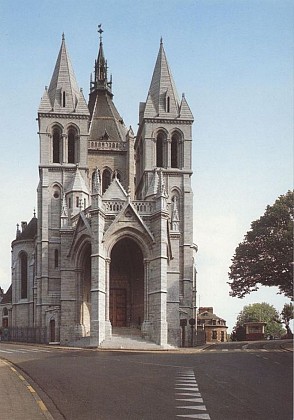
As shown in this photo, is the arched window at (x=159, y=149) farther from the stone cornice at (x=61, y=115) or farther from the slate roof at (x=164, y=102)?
the stone cornice at (x=61, y=115)

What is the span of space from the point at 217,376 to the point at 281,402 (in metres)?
6.61

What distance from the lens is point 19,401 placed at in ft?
51.1

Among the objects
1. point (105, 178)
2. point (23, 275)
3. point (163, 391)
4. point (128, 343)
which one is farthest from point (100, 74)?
point (163, 391)

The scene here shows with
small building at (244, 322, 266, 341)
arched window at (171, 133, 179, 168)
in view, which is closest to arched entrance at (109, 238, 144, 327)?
arched window at (171, 133, 179, 168)

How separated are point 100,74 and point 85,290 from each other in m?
34.5

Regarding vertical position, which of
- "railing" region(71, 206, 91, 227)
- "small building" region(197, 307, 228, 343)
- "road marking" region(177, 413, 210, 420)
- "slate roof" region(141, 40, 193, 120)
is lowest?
"small building" region(197, 307, 228, 343)

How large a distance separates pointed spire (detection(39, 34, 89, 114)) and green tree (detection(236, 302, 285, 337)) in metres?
75.4

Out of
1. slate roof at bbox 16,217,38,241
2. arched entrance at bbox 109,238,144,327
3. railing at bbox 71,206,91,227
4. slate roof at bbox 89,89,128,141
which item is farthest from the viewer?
slate roof at bbox 89,89,128,141

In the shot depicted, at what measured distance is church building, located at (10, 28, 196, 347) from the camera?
172 ft

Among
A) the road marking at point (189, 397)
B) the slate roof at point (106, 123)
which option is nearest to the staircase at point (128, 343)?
the slate roof at point (106, 123)

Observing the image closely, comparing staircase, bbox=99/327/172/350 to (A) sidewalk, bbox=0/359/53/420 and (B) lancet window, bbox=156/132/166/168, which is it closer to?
(B) lancet window, bbox=156/132/166/168

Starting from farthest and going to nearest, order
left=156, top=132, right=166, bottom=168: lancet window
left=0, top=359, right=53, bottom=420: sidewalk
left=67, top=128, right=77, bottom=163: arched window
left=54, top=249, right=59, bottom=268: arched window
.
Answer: left=156, top=132, right=166, bottom=168: lancet window, left=67, top=128, right=77, bottom=163: arched window, left=54, top=249, right=59, bottom=268: arched window, left=0, top=359, right=53, bottom=420: sidewalk

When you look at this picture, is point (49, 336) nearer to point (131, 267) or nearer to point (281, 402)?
point (131, 267)

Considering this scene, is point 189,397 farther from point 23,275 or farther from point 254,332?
point 254,332
